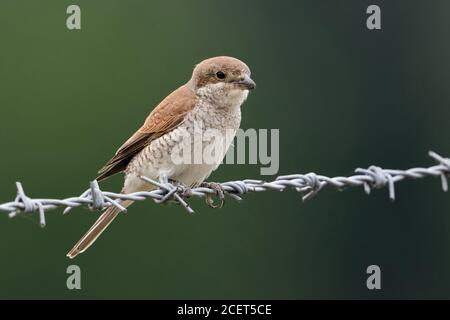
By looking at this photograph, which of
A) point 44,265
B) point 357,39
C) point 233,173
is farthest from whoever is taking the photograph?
point 357,39

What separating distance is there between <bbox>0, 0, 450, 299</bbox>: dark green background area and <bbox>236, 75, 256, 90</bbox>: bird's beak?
5.18 metres

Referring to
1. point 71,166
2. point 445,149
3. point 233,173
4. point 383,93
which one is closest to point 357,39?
point 383,93

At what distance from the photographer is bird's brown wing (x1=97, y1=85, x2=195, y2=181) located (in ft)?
21.1

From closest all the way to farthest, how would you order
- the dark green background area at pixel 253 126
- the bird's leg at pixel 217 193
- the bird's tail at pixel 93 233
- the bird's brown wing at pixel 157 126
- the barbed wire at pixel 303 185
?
the barbed wire at pixel 303 185
the bird's leg at pixel 217 193
the bird's brown wing at pixel 157 126
the bird's tail at pixel 93 233
the dark green background area at pixel 253 126

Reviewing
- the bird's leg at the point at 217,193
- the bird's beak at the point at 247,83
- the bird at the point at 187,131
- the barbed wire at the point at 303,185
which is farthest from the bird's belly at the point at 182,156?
the barbed wire at the point at 303,185

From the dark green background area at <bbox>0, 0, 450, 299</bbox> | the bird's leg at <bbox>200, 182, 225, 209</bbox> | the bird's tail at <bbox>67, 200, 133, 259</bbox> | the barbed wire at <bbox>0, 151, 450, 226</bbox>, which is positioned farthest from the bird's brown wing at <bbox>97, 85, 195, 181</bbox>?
the dark green background area at <bbox>0, 0, 450, 299</bbox>

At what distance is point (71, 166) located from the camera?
13.0 m

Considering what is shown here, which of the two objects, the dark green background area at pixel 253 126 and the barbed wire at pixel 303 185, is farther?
the dark green background area at pixel 253 126

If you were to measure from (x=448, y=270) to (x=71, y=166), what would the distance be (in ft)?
27.3

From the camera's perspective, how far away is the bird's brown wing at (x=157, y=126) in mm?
6434

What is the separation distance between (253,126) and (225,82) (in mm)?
8114

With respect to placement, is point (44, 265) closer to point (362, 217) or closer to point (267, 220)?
point (267, 220)

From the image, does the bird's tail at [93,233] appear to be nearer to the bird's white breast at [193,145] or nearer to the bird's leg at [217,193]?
the bird's white breast at [193,145]

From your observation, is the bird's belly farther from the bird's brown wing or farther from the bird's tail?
the bird's tail
